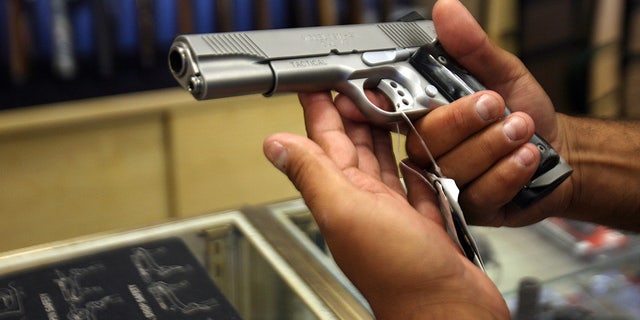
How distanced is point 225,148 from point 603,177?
3.21ft

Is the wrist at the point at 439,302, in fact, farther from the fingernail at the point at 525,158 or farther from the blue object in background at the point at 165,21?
the blue object in background at the point at 165,21

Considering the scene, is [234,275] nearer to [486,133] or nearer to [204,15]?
[486,133]

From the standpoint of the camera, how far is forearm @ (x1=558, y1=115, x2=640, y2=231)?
82cm

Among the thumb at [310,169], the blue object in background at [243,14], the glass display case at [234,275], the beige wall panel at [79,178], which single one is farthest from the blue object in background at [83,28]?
the thumb at [310,169]

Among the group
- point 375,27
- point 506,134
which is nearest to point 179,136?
point 375,27

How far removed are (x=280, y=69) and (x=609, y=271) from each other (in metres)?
0.45

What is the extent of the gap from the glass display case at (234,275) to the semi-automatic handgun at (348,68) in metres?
0.12

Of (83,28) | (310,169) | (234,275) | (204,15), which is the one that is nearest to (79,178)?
(83,28)

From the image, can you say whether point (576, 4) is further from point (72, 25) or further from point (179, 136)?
point (72, 25)

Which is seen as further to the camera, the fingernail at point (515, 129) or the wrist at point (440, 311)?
the fingernail at point (515, 129)

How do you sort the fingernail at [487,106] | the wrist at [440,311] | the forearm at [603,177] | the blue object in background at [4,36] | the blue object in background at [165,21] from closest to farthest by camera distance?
the wrist at [440,311], the fingernail at [487,106], the forearm at [603,177], the blue object in background at [4,36], the blue object in background at [165,21]

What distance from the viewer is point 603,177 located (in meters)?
0.83

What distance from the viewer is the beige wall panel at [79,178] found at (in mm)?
1420

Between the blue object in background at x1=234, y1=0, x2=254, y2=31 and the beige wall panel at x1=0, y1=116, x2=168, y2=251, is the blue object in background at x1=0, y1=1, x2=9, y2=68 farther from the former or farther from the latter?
the blue object in background at x1=234, y1=0, x2=254, y2=31
